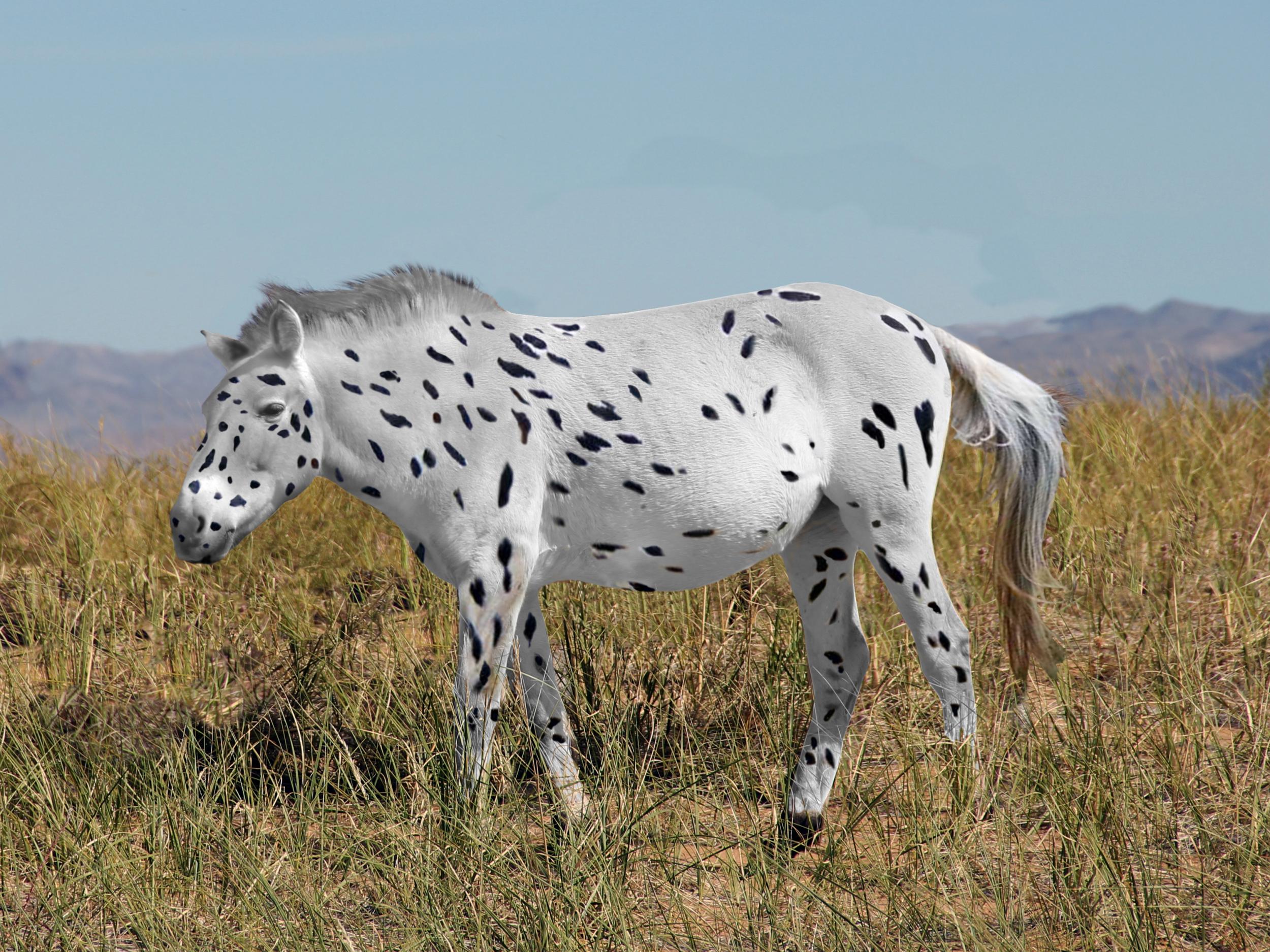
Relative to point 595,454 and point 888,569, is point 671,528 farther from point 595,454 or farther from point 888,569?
point 888,569

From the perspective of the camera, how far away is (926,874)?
10.4ft

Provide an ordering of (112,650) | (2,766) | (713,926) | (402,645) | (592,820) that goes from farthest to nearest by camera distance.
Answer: (112,650), (402,645), (2,766), (592,820), (713,926)

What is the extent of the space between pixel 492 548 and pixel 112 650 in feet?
7.87

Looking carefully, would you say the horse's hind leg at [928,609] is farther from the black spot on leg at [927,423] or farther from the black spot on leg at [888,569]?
the black spot on leg at [927,423]

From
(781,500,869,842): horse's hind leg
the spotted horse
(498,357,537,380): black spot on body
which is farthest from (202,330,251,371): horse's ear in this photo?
(781,500,869,842): horse's hind leg

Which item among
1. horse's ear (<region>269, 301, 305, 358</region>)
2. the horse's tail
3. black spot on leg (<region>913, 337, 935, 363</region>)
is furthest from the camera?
the horse's tail

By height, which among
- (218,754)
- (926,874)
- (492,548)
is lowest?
(218,754)

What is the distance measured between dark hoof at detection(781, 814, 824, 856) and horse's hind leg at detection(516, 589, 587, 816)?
62 cm

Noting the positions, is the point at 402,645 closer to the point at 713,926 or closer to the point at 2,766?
the point at 2,766

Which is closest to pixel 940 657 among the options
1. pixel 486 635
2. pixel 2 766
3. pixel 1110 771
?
pixel 1110 771

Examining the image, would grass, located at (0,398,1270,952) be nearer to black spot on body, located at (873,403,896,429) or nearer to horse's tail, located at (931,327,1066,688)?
horse's tail, located at (931,327,1066,688)

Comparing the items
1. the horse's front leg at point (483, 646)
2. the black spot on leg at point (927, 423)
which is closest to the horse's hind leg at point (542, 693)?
the horse's front leg at point (483, 646)

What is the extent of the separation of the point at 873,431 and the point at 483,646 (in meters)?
1.30

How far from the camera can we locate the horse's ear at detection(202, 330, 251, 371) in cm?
349
